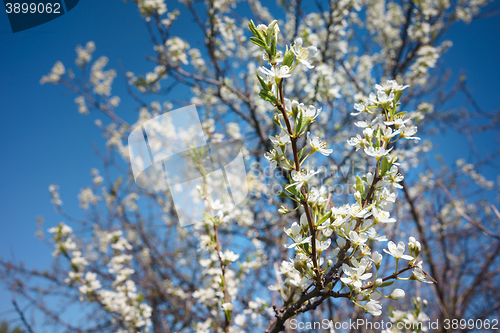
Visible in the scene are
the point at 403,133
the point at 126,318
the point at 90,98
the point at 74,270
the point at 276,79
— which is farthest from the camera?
the point at 90,98

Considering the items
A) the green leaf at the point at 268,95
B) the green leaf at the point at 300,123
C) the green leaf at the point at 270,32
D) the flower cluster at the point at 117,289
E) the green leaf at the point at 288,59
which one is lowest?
the flower cluster at the point at 117,289

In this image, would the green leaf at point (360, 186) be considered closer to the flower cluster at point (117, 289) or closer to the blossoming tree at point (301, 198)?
the blossoming tree at point (301, 198)

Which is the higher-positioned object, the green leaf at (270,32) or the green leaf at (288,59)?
the green leaf at (270,32)

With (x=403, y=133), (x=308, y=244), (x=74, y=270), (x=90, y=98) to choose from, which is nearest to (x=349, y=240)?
(x=308, y=244)

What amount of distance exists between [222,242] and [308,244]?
14.8 feet

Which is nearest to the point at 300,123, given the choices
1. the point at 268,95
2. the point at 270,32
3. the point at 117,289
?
the point at 268,95

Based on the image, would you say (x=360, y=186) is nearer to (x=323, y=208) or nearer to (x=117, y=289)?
(x=323, y=208)

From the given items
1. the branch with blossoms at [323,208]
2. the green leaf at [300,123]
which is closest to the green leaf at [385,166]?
the branch with blossoms at [323,208]

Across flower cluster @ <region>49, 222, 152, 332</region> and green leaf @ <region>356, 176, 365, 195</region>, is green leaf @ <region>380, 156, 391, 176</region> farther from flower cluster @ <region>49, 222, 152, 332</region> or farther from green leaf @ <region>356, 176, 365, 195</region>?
flower cluster @ <region>49, 222, 152, 332</region>

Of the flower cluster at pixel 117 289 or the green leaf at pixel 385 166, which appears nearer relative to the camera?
the green leaf at pixel 385 166

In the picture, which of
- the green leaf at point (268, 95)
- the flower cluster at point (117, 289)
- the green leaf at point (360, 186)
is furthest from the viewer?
the flower cluster at point (117, 289)

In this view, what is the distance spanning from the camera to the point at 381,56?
15.2ft

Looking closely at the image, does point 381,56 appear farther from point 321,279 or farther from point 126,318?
point 126,318

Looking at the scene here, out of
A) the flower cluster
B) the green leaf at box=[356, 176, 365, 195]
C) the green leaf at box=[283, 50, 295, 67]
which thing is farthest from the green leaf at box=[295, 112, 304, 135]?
the flower cluster
